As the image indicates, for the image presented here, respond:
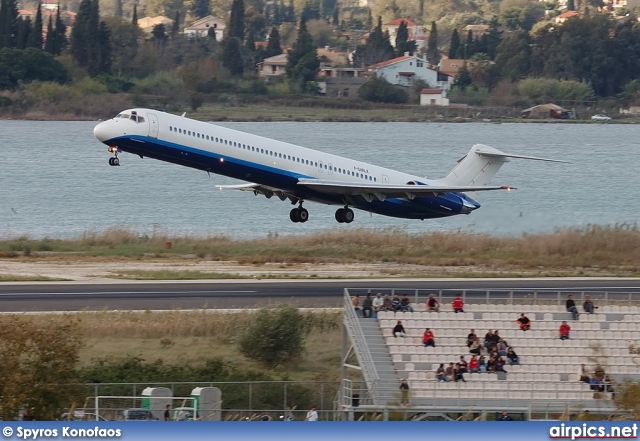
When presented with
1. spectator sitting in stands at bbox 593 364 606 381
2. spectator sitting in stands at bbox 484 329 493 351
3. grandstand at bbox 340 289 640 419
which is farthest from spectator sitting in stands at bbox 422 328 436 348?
spectator sitting in stands at bbox 593 364 606 381

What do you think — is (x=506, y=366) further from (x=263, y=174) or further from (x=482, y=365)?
(x=263, y=174)

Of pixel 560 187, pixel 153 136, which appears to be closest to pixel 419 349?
pixel 153 136

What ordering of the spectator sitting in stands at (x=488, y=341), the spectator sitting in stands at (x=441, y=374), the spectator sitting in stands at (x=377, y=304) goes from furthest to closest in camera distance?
the spectator sitting in stands at (x=377, y=304), the spectator sitting in stands at (x=488, y=341), the spectator sitting in stands at (x=441, y=374)

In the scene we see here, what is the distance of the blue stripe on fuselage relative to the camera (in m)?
61.8

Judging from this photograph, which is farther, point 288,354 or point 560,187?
point 560,187

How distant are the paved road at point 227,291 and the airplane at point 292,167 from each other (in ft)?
20.7

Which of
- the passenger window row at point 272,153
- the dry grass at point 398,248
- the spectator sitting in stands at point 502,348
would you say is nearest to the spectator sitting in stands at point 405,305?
the spectator sitting in stands at point 502,348

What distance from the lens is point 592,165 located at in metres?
170

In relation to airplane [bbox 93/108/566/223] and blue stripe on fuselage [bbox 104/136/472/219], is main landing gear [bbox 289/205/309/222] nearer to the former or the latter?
airplane [bbox 93/108/566/223]

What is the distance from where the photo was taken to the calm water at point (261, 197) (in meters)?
103

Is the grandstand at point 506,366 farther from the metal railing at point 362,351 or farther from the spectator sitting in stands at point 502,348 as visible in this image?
the spectator sitting in stands at point 502,348

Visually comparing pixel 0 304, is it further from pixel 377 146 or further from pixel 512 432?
pixel 377 146

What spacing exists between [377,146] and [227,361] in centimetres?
13756

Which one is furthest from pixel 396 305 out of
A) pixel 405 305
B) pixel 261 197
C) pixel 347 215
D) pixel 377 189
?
pixel 261 197
